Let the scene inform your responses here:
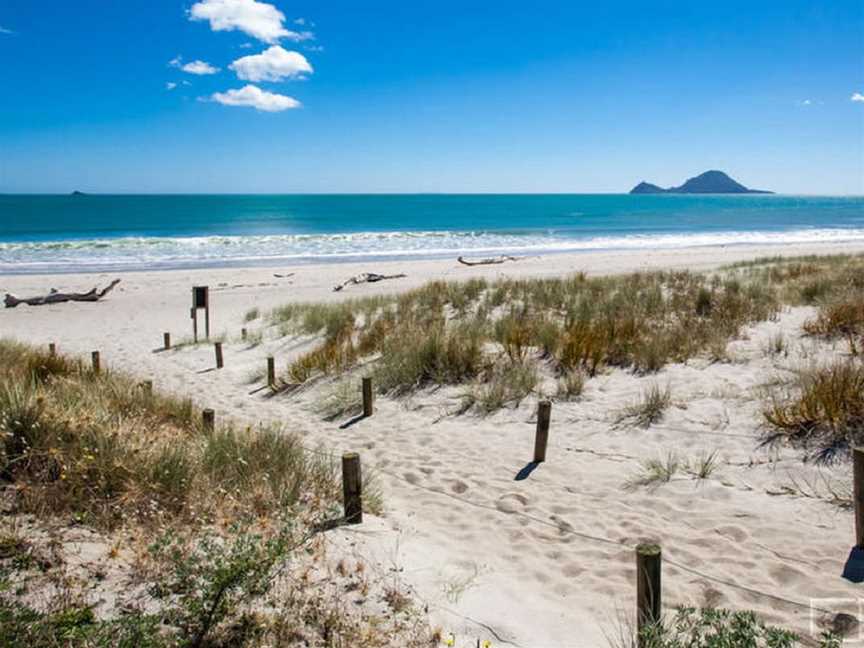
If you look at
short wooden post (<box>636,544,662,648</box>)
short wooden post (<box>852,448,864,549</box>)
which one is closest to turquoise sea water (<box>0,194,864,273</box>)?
→ short wooden post (<box>852,448,864,549</box>)

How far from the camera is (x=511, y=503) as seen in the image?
202 inches

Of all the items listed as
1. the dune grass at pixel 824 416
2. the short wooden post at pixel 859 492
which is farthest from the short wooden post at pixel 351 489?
the dune grass at pixel 824 416

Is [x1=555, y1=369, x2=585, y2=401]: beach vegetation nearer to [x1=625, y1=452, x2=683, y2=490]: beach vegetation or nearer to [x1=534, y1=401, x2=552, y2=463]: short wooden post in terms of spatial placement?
[x1=534, y1=401, x2=552, y2=463]: short wooden post

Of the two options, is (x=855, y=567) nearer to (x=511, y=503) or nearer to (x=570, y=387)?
(x=511, y=503)

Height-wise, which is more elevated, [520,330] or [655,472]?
[520,330]

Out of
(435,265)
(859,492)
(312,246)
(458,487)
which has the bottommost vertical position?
(458,487)

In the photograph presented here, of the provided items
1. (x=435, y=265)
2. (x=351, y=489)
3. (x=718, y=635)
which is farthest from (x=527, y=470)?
(x=435, y=265)

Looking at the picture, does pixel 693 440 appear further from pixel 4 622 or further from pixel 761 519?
pixel 4 622

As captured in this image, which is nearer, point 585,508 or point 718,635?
point 718,635

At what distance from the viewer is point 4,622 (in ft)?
8.52

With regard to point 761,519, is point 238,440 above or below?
above

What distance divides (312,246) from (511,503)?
1491 inches

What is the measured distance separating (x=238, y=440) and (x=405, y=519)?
64.7 inches

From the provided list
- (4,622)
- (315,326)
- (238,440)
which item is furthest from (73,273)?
(4,622)
